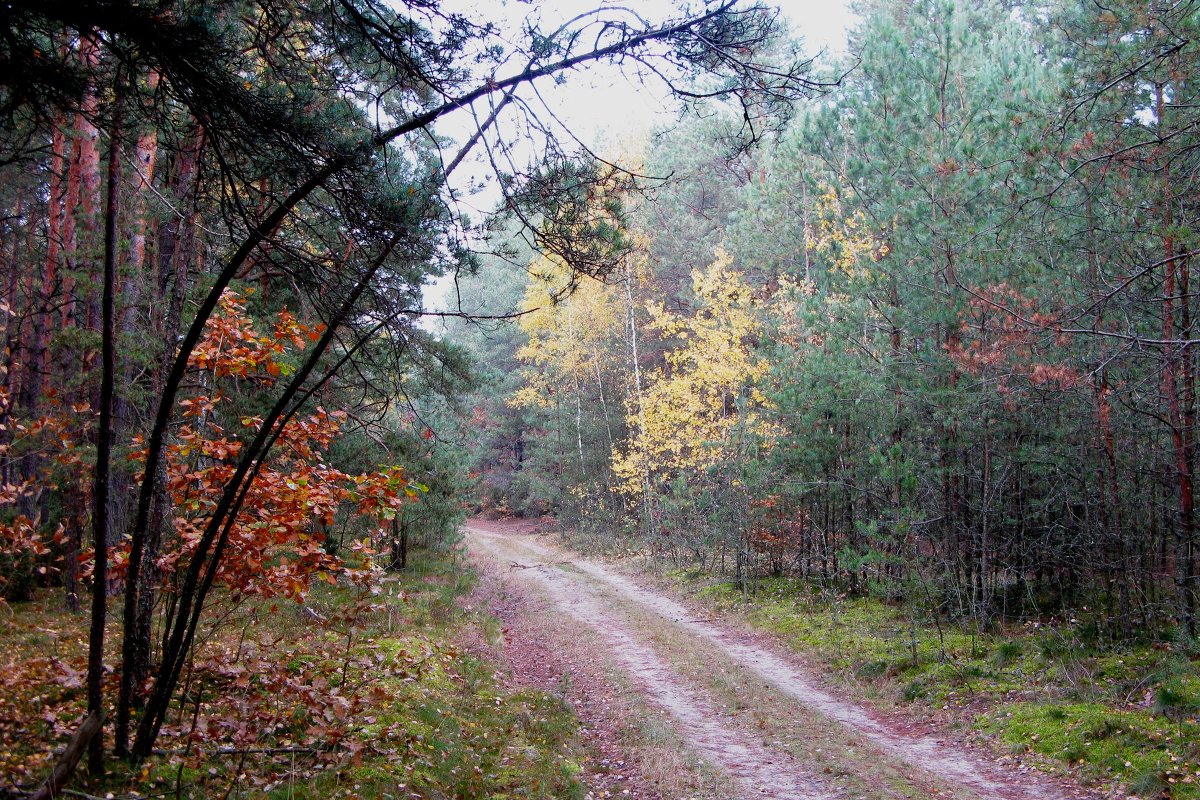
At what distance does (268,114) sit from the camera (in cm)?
399

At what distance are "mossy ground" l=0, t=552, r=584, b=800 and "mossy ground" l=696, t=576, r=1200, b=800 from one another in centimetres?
416

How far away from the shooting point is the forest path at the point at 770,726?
6.16 metres

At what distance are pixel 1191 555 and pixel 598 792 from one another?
672 centimetres

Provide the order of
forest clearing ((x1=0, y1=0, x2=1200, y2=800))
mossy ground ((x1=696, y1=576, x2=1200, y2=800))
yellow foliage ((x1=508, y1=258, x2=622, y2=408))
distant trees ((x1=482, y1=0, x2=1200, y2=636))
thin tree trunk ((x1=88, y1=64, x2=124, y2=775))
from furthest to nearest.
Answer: yellow foliage ((x1=508, y1=258, x2=622, y2=408)) < distant trees ((x1=482, y1=0, x2=1200, y2=636)) < mossy ground ((x1=696, y1=576, x2=1200, y2=800)) < forest clearing ((x1=0, y1=0, x2=1200, y2=800)) < thin tree trunk ((x1=88, y1=64, x2=124, y2=775))

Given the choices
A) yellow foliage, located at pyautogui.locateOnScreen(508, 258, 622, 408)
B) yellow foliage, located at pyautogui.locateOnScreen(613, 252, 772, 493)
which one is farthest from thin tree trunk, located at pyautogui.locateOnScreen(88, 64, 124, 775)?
yellow foliage, located at pyautogui.locateOnScreen(508, 258, 622, 408)

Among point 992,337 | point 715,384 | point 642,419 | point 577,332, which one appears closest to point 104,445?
point 992,337

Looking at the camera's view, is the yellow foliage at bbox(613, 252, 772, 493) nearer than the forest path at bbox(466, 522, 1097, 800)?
No

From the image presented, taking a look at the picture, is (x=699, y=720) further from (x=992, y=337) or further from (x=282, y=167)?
(x=282, y=167)

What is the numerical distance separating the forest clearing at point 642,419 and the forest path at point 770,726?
7 cm

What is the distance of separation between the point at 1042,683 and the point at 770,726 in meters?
3.10

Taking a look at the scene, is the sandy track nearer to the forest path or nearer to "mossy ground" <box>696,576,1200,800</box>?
the forest path

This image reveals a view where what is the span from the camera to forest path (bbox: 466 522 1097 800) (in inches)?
243

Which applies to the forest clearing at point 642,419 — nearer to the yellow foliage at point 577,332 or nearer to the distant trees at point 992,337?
the distant trees at point 992,337

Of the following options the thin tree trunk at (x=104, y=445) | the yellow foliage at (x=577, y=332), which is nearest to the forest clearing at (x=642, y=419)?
the thin tree trunk at (x=104, y=445)
